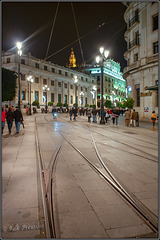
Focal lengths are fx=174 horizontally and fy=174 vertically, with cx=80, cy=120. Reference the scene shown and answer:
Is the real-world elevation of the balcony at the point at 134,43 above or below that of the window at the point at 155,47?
above

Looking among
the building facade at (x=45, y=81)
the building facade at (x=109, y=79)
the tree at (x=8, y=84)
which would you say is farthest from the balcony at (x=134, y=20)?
the building facade at (x=109, y=79)

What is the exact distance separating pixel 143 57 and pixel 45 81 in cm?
4632

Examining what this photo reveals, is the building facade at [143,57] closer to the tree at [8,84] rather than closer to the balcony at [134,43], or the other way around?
the balcony at [134,43]

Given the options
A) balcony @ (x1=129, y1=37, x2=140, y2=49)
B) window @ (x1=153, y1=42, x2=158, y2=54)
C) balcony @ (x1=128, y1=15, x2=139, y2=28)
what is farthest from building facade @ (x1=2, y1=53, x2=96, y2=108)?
window @ (x1=153, y1=42, x2=158, y2=54)

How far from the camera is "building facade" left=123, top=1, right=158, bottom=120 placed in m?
21.0

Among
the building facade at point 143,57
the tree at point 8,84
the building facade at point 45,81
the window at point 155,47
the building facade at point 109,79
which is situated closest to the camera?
the building facade at point 143,57

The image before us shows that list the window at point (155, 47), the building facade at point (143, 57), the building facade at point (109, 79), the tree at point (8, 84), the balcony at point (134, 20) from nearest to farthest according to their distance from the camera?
the building facade at point (143, 57)
the window at point (155, 47)
the balcony at point (134, 20)
the tree at point (8, 84)
the building facade at point (109, 79)

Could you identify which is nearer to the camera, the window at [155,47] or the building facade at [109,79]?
the window at [155,47]

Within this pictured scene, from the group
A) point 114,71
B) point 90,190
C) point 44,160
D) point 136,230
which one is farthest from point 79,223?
point 114,71

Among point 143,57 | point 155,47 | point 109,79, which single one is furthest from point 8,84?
point 109,79

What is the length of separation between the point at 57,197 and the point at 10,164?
7.60 feet

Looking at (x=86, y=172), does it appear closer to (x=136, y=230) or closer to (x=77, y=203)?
(x=77, y=203)

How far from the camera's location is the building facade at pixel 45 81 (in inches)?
2105

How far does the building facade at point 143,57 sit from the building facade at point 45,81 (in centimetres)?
3644
